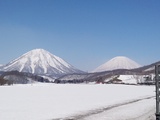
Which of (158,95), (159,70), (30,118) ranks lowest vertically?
(30,118)

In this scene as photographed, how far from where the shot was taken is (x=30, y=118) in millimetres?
16703

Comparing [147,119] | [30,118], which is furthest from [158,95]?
[30,118]

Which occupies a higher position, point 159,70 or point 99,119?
point 159,70

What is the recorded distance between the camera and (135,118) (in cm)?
1642

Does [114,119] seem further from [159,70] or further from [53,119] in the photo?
[159,70]

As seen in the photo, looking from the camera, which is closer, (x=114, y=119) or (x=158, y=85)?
(x=158, y=85)

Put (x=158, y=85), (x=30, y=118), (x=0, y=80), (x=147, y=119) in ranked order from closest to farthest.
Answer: (x=158, y=85) < (x=147, y=119) < (x=30, y=118) < (x=0, y=80)

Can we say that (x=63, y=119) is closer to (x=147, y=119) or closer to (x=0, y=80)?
(x=147, y=119)

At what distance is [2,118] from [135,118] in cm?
698

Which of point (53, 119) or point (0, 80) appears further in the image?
point (0, 80)

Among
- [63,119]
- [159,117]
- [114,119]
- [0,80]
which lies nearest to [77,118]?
[63,119]

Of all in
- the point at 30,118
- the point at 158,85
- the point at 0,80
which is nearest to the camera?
the point at 158,85

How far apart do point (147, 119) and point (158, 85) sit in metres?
6.33

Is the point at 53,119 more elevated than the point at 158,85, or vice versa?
the point at 158,85
